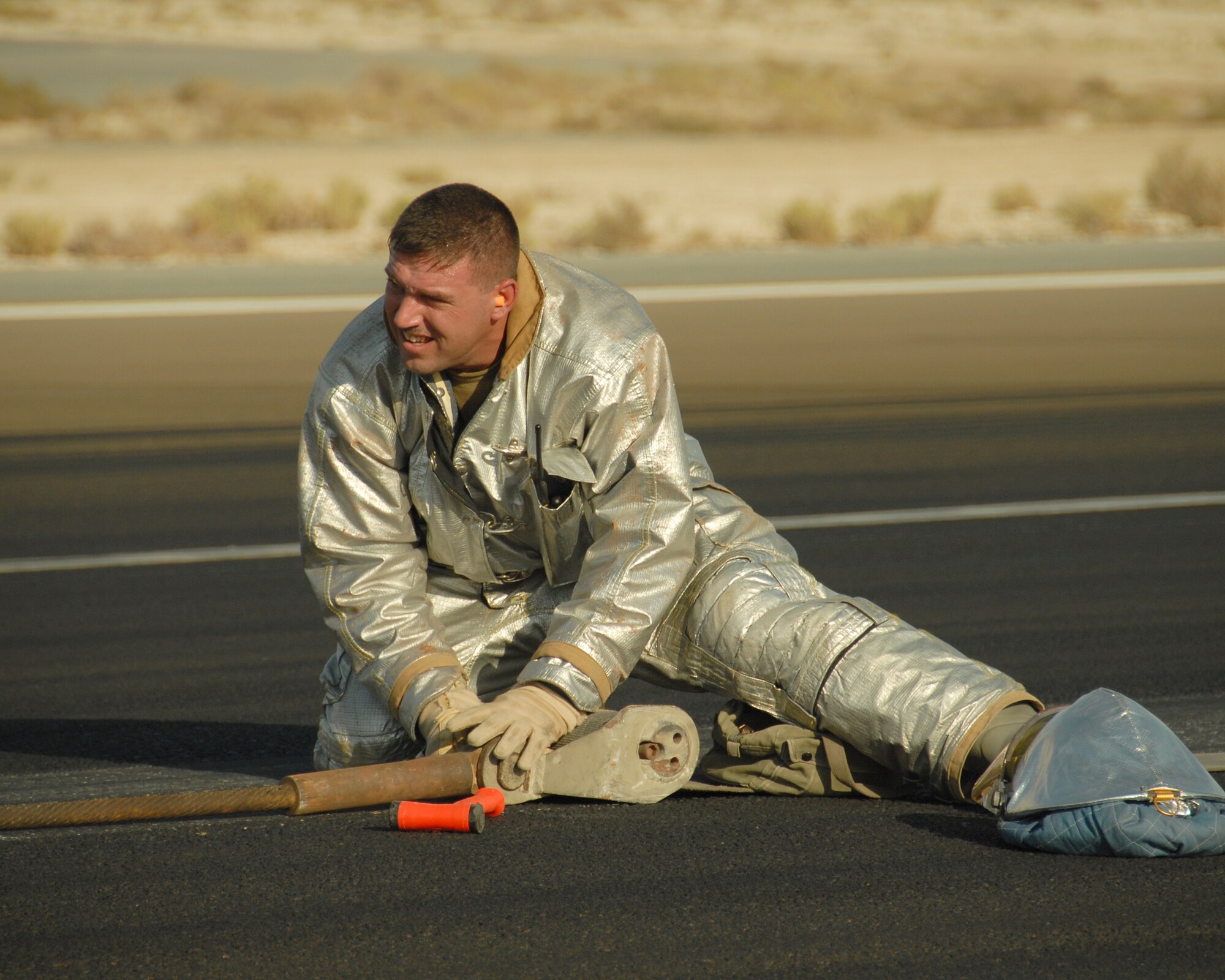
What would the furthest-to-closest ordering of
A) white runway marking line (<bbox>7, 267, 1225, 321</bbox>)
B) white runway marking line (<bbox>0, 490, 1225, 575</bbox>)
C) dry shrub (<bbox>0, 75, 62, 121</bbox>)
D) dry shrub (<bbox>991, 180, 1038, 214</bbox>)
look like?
dry shrub (<bbox>0, 75, 62, 121</bbox>) < dry shrub (<bbox>991, 180, 1038, 214</bbox>) < white runway marking line (<bbox>7, 267, 1225, 321</bbox>) < white runway marking line (<bbox>0, 490, 1225, 575</bbox>)

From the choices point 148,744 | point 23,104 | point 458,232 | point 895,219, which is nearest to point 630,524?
point 458,232

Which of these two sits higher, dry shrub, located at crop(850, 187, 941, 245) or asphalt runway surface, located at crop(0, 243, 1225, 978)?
asphalt runway surface, located at crop(0, 243, 1225, 978)

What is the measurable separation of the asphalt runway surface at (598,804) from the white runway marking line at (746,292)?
500 cm

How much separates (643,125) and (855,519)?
4415cm

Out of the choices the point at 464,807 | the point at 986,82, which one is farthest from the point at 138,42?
the point at 464,807

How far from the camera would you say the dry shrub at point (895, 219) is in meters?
22.5

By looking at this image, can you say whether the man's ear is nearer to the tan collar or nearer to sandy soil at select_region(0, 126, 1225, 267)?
the tan collar

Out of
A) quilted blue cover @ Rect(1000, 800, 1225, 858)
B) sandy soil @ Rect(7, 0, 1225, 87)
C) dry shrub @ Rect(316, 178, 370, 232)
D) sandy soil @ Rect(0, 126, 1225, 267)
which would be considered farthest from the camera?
sandy soil @ Rect(7, 0, 1225, 87)

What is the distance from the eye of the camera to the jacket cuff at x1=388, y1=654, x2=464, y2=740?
4004 mm

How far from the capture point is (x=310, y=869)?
11.8ft

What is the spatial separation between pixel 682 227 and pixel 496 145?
58.1ft

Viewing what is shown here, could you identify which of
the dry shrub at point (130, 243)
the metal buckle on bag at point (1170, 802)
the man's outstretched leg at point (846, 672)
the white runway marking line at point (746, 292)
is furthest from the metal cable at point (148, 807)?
the dry shrub at point (130, 243)

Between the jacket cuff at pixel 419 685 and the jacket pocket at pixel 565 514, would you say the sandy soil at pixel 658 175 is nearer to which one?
the jacket pocket at pixel 565 514

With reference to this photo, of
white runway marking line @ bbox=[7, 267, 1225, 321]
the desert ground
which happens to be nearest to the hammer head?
white runway marking line @ bbox=[7, 267, 1225, 321]
